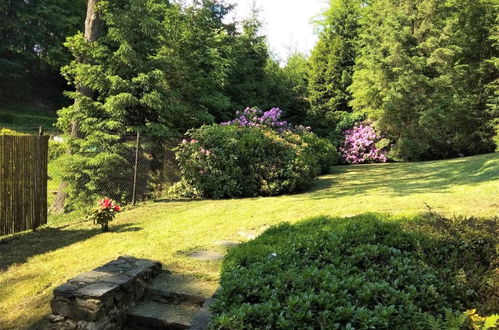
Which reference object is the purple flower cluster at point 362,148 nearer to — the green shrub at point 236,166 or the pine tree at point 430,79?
the pine tree at point 430,79

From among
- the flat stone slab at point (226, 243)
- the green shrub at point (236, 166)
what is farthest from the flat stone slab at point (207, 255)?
the green shrub at point (236, 166)

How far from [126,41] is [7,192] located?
4.05 metres

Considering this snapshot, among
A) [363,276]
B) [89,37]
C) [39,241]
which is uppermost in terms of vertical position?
[89,37]

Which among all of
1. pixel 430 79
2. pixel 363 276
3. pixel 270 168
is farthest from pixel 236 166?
pixel 430 79

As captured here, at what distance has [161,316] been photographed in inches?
118

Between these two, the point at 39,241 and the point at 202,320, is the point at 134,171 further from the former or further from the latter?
the point at 202,320

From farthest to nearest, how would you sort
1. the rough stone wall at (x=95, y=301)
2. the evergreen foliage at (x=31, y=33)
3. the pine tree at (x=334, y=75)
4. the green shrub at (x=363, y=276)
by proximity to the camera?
the evergreen foliage at (x=31, y=33) < the pine tree at (x=334, y=75) < the rough stone wall at (x=95, y=301) < the green shrub at (x=363, y=276)

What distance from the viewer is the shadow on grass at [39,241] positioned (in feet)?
15.9

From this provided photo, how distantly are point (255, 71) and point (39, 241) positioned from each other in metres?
A: 11.5

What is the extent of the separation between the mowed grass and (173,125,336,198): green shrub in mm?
531

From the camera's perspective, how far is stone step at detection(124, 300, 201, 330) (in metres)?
2.91

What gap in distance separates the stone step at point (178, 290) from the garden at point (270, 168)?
0.05 metres

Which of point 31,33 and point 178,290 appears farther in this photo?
point 31,33

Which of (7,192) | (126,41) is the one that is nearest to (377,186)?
(126,41)
